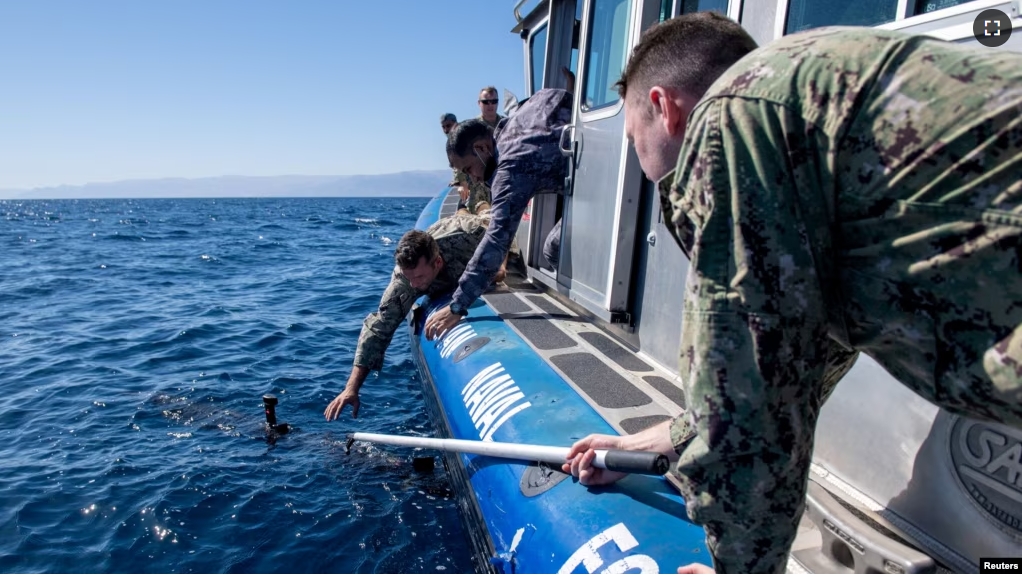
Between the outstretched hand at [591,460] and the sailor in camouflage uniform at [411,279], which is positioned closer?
the outstretched hand at [591,460]

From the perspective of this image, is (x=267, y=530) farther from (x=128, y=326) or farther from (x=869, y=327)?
(x=128, y=326)

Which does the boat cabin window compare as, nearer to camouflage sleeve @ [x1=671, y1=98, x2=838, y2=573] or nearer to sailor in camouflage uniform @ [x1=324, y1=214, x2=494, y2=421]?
sailor in camouflage uniform @ [x1=324, y1=214, x2=494, y2=421]

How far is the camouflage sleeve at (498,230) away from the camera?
4227 mm

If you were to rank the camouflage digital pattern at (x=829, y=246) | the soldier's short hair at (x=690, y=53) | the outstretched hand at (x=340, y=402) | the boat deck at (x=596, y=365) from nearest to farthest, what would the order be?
the camouflage digital pattern at (x=829, y=246), the soldier's short hair at (x=690, y=53), the boat deck at (x=596, y=365), the outstretched hand at (x=340, y=402)

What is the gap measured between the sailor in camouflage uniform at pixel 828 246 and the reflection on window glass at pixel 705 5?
2122 millimetres

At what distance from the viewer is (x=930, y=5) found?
183 cm

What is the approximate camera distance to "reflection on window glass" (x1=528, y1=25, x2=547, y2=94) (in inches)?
261

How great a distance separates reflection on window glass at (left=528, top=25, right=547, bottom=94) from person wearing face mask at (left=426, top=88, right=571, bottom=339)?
192 cm

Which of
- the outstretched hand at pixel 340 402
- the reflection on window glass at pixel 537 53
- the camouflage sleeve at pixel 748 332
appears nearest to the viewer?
the camouflage sleeve at pixel 748 332

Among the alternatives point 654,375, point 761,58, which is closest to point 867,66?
point 761,58

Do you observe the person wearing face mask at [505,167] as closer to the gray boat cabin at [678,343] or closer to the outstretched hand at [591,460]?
the gray boat cabin at [678,343]

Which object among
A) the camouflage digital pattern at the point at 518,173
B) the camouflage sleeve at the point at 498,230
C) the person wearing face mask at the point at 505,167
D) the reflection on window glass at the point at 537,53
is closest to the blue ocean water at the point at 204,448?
the person wearing face mask at the point at 505,167

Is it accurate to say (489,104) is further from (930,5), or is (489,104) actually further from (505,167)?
(930,5)

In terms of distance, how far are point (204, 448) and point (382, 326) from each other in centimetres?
198
